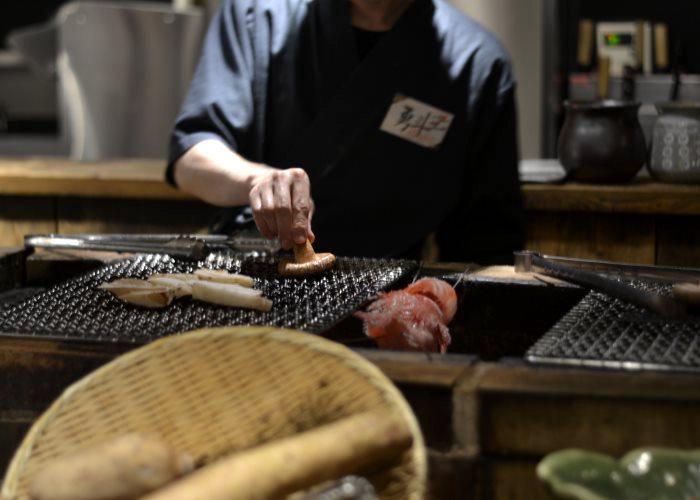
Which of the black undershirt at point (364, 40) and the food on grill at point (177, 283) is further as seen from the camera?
the black undershirt at point (364, 40)

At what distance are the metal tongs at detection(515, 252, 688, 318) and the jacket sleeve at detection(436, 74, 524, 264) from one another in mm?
627

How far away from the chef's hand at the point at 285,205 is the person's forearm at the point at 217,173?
226 millimetres

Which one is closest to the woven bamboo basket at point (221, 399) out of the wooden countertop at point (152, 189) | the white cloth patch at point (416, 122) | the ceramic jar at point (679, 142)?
the white cloth patch at point (416, 122)

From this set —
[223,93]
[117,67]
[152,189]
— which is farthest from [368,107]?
[117,67]

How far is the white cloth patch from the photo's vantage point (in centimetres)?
269

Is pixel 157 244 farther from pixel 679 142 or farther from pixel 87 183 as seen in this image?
pixel 679 142

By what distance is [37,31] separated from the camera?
17.8 feet

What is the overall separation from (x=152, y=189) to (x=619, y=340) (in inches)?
78.2

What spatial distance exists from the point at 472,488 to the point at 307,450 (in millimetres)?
337

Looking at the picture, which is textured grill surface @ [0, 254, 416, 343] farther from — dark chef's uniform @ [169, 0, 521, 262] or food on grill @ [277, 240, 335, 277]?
dark chef's uniform @ [169, 0, 521, 262]

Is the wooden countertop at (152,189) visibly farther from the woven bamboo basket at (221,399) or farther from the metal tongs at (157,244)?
the woven bamboo basket at (221,399)

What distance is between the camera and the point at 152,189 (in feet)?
10.7

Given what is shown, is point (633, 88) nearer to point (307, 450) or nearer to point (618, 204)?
point (618, 204)

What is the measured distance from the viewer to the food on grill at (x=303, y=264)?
2047mm
